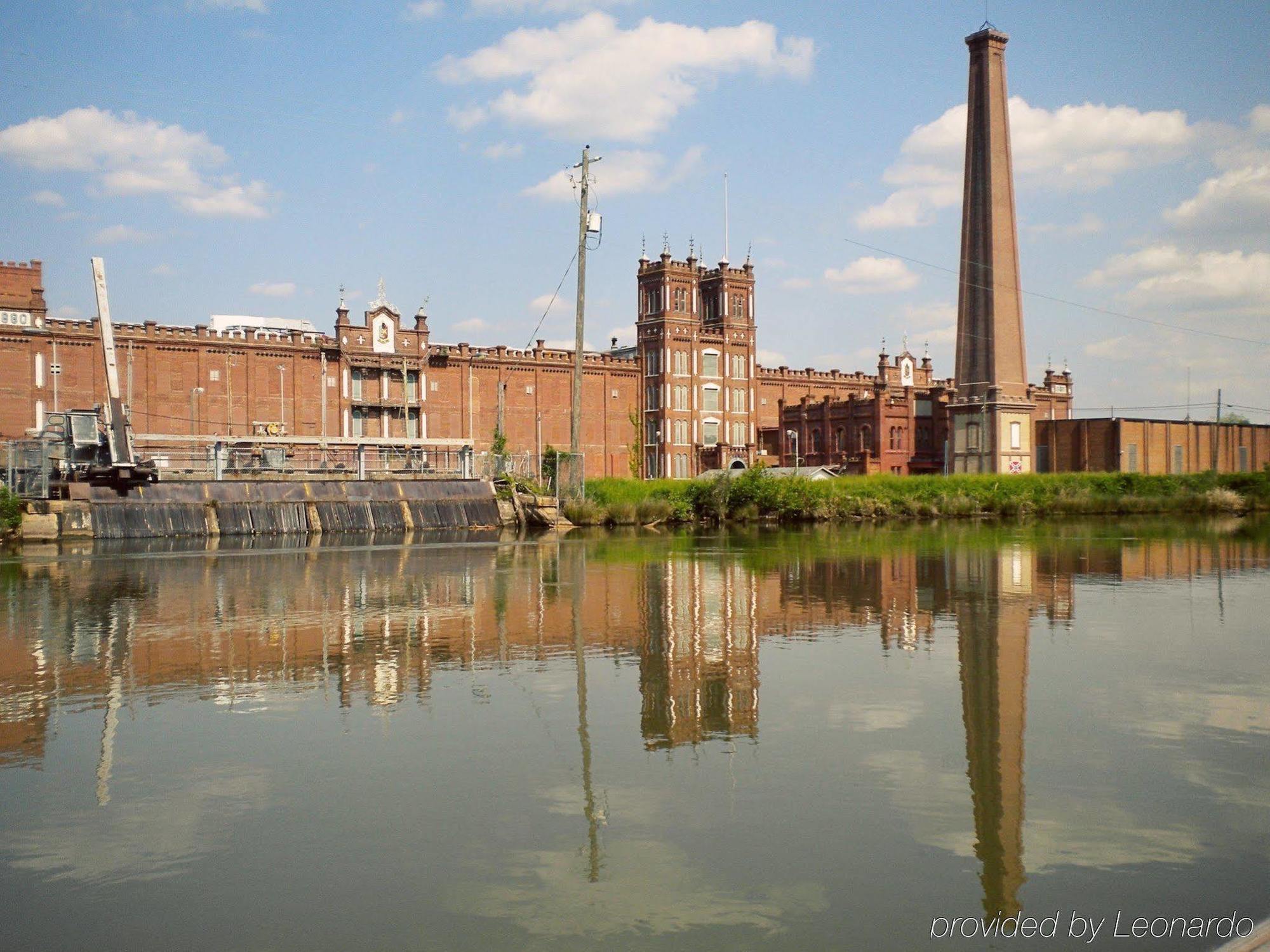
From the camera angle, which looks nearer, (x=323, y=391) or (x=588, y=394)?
(x=323, y=391)

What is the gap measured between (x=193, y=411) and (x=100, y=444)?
2553 cm

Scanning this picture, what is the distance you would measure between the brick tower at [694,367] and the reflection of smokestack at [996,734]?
185 feet

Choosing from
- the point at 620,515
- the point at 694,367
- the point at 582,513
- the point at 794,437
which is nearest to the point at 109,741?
the point at 582,513

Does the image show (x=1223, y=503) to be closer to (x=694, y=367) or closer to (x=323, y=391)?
(x=694, y=367)

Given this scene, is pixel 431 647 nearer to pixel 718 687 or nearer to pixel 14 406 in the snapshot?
pixel 718 687

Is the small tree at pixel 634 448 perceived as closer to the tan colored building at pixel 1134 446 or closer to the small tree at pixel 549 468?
the tan colored building at pixel 1134 446

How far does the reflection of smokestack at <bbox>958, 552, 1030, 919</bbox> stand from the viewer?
5.47 m

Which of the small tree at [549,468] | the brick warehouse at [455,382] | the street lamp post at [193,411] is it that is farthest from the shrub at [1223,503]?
the street lamp post at [193,411]

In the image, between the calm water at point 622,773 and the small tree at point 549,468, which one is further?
the small tree at point 549,468

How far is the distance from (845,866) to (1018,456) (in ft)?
193

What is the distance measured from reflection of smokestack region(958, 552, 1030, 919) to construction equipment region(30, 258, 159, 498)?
820 inches

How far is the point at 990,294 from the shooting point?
54531 mm

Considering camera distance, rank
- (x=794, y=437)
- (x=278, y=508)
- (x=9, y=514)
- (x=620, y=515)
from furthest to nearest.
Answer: (x=794, y=437) → (x=620, y=515) → (x=278, y=508) → (x=9, y=514)

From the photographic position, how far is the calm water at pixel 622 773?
509 cm
